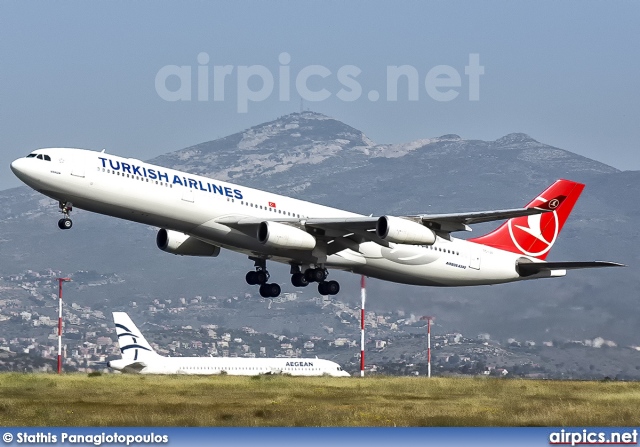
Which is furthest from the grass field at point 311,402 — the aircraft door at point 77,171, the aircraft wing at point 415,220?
the aircraft door at point 77,171

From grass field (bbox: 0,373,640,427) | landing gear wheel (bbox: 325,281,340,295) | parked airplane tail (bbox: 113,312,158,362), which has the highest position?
landing gear wheel (bbox: 325,281,340,295)

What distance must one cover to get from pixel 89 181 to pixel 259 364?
3477 centimetres

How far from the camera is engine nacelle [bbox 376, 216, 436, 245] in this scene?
149 ft

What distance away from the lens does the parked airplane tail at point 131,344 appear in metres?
76.2

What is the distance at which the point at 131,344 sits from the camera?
77062mm

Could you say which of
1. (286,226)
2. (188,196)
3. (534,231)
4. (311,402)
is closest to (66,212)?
(188,196)

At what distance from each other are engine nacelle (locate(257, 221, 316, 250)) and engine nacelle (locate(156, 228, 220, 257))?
5120 mm

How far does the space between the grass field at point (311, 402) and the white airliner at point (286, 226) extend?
5192 mm

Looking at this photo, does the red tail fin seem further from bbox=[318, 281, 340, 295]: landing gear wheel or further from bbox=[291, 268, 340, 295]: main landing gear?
bbox=[291, 268, 340, 295]: main landing gear

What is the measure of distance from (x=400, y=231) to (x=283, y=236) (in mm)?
4624

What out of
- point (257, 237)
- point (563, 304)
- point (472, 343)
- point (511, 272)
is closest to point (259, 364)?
point (511, 272)

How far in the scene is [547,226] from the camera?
57.3m

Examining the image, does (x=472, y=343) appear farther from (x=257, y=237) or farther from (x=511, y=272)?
(x=257, y=237)

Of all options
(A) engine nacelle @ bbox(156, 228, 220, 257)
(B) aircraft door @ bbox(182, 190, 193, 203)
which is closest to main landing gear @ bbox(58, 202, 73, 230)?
(B) aircraft door @ bbox(182, 190, 193, 203)
